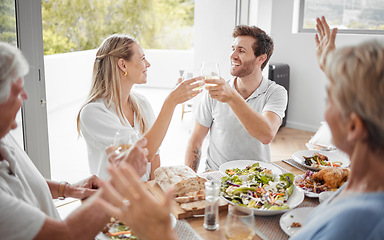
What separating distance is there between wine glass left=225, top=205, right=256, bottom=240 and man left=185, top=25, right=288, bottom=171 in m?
1.18

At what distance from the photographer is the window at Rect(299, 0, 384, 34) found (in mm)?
5453

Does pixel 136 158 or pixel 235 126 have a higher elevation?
pixel 136 158

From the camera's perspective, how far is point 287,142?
17.4 feet

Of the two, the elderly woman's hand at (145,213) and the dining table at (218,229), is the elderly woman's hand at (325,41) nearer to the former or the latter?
the dining table at (218,229)

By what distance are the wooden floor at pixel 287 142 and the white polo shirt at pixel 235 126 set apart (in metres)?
2.14

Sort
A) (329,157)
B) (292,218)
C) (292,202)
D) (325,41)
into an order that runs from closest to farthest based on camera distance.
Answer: (292,218) < (292,202) < (325,41) < (329,157)

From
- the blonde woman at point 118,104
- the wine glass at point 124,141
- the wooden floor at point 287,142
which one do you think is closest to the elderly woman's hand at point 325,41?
the blonde woman at point 118,104

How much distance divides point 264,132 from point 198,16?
9.04 ft

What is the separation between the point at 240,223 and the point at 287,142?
4273 millimetres

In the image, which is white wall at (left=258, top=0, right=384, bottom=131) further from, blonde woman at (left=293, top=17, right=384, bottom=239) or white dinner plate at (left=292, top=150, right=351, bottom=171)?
blonde woman at (left=293, top=17, right=384, bottom=239)

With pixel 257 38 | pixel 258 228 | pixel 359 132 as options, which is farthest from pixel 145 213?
pixel 257 38

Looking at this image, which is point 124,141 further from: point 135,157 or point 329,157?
point 329,157

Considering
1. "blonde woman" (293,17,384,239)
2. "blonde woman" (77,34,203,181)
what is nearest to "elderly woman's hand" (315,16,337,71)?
"blonde woman" (77,34,203,181)

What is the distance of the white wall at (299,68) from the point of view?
5.68 m
